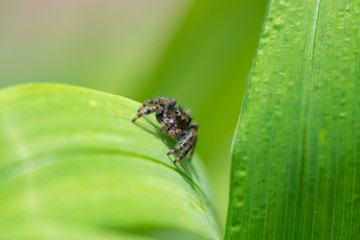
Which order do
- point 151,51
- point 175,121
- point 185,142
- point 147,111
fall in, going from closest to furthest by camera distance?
point 147,111 → point 185,142 → point 175,121 → point 151,51

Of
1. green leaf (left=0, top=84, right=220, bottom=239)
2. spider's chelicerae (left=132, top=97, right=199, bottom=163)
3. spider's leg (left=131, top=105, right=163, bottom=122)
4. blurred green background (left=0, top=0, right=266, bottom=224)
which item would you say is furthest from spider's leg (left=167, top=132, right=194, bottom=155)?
blurred green background (left=0, top=0, right=266, bottom=224)

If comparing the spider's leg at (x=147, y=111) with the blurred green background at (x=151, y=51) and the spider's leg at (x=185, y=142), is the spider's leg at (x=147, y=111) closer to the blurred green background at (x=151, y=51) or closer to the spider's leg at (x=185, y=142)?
the spider's leg at (x=185, y=142)

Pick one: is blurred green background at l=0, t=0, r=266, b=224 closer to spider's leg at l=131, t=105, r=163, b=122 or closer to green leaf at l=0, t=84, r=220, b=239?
spider's leg at l=131, t=105, r=163, b=122

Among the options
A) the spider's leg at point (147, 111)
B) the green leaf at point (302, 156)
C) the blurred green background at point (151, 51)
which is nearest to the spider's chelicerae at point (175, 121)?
the spider's leg at point (147, 111)

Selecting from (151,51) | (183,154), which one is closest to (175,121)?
(183,154)

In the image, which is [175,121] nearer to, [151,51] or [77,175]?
[77,175]

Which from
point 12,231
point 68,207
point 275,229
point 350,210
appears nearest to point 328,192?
point 350,210
